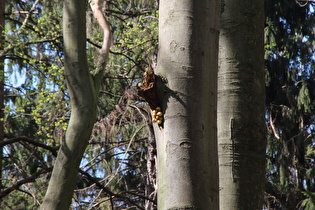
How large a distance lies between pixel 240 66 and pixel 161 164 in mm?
1152

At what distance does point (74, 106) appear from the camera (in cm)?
394

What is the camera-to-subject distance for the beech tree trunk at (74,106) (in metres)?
3.87

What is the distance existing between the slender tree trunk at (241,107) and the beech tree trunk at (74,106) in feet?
4.22

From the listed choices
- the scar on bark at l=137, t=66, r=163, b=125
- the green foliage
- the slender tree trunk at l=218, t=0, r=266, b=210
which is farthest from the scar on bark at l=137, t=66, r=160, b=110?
the green foliage

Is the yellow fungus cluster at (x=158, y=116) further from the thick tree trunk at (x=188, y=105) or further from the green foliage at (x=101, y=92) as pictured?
the green foliage at (x=101, y=92)

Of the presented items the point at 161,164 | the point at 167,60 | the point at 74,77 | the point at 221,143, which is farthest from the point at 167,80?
the point at 74,77

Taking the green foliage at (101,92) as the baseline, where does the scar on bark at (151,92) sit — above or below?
below

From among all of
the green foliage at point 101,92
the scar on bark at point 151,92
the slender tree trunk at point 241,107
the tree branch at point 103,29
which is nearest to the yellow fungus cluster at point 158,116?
the scar on bark at point 151,92

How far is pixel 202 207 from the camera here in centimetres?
200

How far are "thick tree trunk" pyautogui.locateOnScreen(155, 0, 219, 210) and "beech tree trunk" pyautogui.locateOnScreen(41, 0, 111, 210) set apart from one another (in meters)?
1.73

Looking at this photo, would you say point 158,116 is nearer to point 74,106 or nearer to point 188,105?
point 188,105

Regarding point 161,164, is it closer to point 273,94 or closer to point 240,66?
point 240,66

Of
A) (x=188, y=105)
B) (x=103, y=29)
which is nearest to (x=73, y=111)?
(x=103, y=29)

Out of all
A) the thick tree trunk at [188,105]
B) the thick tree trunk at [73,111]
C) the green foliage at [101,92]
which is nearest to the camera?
the thick tree trunk at [188,105]
